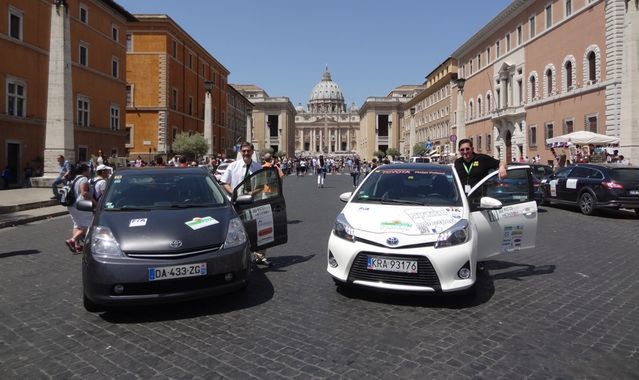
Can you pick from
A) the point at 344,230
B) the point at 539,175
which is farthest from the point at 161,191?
the point at 539,175

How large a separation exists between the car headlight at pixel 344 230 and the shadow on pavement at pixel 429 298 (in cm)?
60

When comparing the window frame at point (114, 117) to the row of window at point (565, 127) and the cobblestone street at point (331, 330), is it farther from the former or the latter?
the row of window at point (565, 127)

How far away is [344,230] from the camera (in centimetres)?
556

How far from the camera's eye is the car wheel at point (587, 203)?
14.1 m

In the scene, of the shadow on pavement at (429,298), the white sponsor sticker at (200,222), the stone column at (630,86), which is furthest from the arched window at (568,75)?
the white sponsor sticker at (200,222)

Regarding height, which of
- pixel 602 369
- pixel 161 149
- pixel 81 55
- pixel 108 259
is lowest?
pixel 602 369

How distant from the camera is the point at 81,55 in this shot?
3225 centimetres

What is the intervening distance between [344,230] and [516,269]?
313 cm

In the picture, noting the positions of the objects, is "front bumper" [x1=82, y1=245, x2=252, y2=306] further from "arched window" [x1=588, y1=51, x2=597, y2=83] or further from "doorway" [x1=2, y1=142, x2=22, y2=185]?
"arched window" [x1=588, y1=51, x2=597, y2=83]

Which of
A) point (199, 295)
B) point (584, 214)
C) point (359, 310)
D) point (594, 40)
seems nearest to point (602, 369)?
point (359, 310)

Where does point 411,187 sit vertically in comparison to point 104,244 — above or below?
above

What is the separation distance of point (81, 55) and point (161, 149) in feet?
40.6

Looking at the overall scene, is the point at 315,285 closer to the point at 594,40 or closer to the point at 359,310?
the point at 359,310

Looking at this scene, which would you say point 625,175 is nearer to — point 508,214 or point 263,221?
point 508,214
